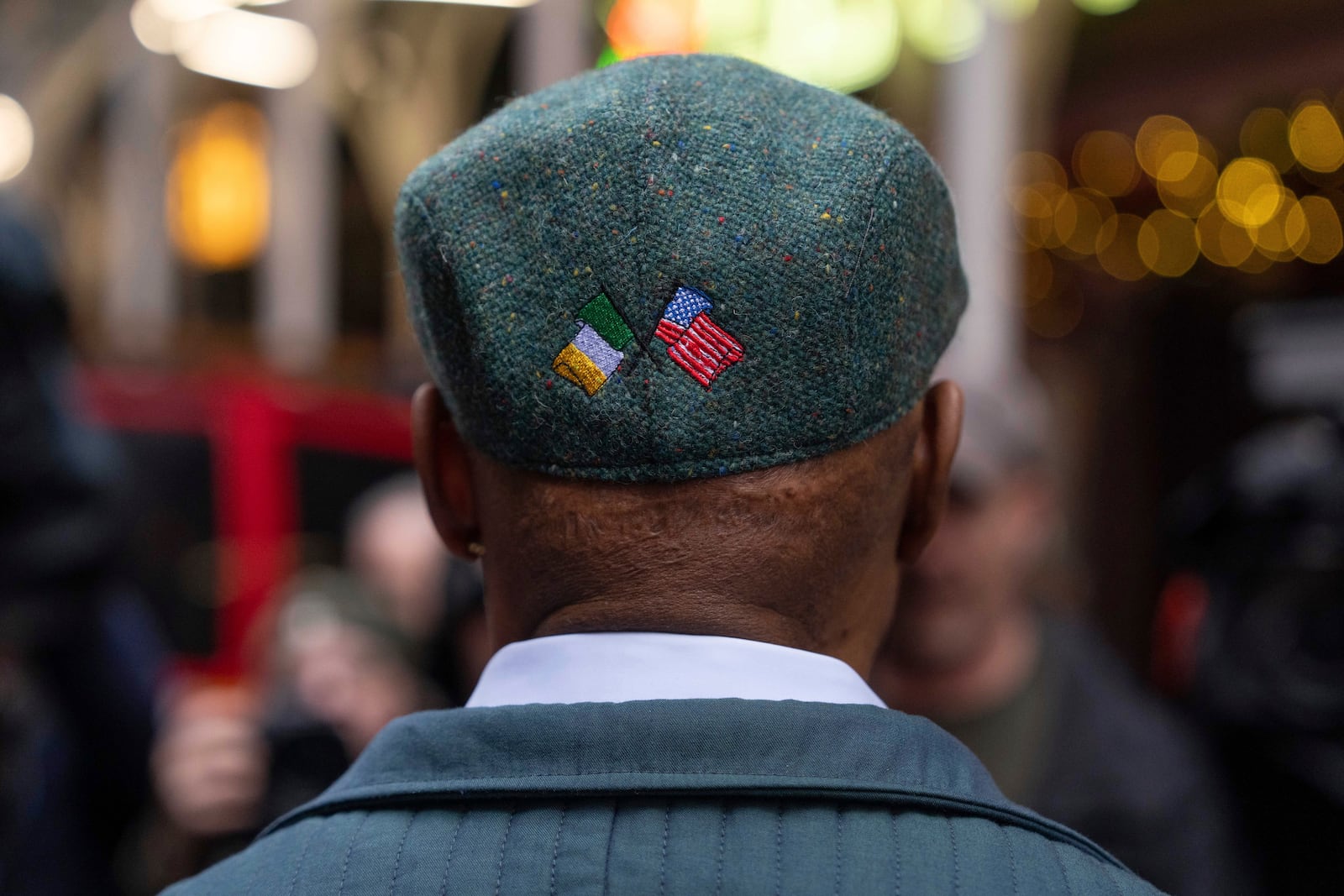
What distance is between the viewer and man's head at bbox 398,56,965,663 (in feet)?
Result: 2.96

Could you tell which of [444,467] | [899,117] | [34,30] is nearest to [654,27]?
[899,117]

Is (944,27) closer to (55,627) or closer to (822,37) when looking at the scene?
(822,37)

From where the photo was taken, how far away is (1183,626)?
2695 mm

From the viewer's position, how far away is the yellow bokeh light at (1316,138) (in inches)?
184

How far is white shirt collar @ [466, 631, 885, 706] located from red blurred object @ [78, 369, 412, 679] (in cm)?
289

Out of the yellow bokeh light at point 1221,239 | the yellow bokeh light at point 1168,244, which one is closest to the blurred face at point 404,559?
the yellow bokeh light at point 1221,239

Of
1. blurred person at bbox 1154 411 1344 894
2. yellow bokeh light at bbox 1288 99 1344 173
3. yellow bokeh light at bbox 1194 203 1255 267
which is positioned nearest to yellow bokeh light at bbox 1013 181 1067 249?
yellow bokeh light at bbox 1194 203 1255 267

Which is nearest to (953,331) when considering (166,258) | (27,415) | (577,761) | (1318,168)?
(577,761)

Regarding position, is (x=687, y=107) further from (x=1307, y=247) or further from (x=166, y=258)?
(x=166, y=258)

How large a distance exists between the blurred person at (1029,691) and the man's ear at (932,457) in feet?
4.57

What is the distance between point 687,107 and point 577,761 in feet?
1.54

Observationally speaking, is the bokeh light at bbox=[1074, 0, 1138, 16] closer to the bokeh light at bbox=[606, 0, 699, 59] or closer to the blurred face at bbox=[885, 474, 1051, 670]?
the bokeh light at bbox=[606, 0, 699, 59]

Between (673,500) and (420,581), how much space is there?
2.50 metres

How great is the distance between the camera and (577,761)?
2.83ft
